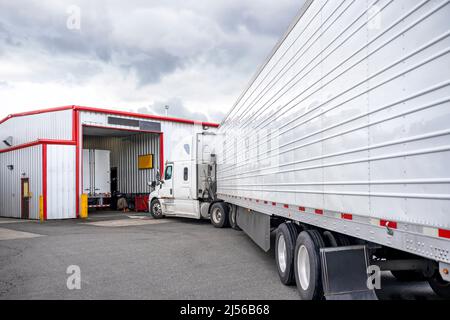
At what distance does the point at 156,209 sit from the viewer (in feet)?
59.7

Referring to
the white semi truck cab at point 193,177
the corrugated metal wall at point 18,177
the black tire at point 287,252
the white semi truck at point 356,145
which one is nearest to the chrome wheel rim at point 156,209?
the white semi truck cab at point 193,177

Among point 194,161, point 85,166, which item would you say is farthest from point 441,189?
point 85,166

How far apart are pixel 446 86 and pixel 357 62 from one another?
4.24 ft

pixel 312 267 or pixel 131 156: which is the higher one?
pixel 131 156

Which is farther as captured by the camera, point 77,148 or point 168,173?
point 77,148

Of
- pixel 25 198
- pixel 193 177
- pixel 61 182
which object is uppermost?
pixel 193 177

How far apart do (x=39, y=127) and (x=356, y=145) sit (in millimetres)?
20954

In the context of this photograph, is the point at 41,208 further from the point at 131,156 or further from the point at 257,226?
the point at 257,226

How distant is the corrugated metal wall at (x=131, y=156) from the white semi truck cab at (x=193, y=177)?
717 centimetres

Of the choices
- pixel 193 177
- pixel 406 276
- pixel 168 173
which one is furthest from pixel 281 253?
pixel 168 173

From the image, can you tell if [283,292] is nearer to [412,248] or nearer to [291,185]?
[291,185]

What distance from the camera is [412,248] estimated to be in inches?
120

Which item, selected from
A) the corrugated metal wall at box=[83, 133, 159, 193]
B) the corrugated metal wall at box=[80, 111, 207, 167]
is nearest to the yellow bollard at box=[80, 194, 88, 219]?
the corrugated metal wall at box=[80, 111, 207, 167]

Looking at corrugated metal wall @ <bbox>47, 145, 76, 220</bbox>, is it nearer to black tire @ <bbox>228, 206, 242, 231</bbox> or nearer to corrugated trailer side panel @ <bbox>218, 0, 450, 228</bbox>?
black tire @ <bbox>228, 206, 242, 231</bbox>
